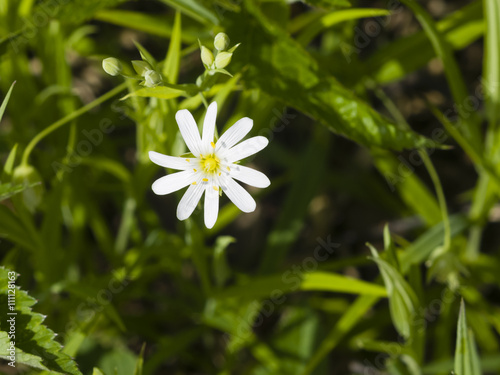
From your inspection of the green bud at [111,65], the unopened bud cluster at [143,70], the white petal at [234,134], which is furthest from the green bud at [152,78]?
the white petal at [234,134]

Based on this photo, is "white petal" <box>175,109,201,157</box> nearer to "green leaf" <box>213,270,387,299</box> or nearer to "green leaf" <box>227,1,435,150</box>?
"green leaf" <box>227,1,435,150</box>

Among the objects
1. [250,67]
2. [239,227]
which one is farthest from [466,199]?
[250,67]

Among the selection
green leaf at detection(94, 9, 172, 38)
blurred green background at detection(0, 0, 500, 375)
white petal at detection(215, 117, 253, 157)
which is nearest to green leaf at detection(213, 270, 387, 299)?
blurred green background at detection(0, 0, 500, 375)

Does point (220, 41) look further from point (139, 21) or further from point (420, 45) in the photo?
point (420, 45)

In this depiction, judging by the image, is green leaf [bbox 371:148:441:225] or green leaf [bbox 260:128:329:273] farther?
green leaf [bbox 260:128:329:273]

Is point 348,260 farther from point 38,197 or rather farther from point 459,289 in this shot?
point 38,197

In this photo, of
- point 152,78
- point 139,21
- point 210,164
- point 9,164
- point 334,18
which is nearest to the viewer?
point 152,78

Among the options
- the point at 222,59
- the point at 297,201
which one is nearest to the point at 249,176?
the point at 222,59
